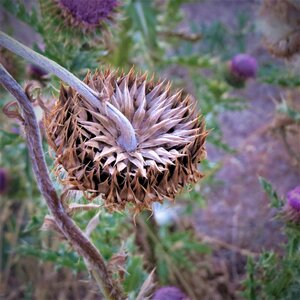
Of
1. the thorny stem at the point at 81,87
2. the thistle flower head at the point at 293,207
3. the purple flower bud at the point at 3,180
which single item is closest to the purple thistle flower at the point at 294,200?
the thistle flower head at the point at 293,207

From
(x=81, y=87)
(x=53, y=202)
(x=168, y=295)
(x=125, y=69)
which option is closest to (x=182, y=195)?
(x=168, y=295)

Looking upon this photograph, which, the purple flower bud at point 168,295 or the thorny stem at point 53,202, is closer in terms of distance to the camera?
the thorny stem at point 53,202

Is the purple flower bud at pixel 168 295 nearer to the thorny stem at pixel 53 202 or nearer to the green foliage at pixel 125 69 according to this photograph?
the green foliage at pixel 125 69

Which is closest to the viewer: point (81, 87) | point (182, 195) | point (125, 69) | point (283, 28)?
point (81, 87)

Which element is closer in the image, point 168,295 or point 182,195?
point 168,295

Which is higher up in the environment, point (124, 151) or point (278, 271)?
point (124, 151)

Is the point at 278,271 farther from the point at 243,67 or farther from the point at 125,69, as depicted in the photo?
the point at 125,69

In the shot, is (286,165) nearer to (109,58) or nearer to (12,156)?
(109,58)
